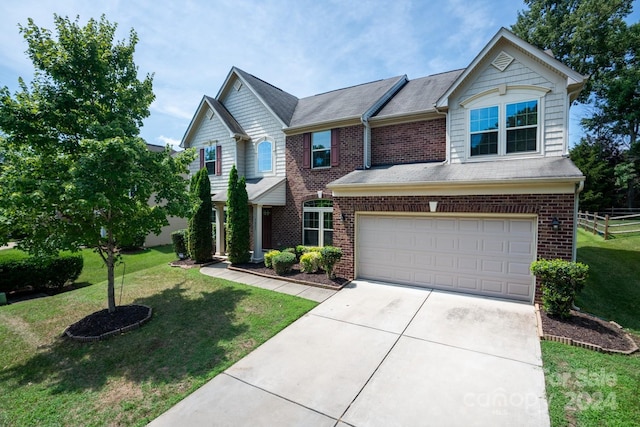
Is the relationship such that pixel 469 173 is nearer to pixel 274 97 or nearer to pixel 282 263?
pixel 282 263

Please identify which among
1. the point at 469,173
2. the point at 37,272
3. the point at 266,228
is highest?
the point at 469,173

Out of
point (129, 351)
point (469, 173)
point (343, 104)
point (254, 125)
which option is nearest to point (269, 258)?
point (129, 351)

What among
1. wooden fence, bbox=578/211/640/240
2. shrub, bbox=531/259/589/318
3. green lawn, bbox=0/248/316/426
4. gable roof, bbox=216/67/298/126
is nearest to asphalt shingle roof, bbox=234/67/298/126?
gable roof, bbox=216/67/298/126

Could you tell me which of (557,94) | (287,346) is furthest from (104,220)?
(557,94)

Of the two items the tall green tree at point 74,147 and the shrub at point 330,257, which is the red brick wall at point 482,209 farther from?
the tall green tree at point 74,147

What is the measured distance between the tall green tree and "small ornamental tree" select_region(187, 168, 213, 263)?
4.82 meters

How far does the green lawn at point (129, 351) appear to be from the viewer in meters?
4.04

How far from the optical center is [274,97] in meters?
15.1

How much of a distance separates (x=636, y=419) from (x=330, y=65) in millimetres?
13262

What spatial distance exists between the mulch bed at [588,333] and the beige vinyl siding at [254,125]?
10.8 meters

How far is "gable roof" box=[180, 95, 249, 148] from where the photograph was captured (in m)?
14.1

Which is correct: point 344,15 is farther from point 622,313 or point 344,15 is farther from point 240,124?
point 622,313

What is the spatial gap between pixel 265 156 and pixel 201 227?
15.1 feet

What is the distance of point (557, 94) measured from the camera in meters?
8.21
